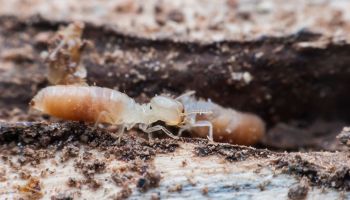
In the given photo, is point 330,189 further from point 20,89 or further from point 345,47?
point 20,89

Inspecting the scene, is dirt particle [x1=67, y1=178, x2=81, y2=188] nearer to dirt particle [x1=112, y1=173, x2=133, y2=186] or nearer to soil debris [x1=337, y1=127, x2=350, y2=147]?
dirt particle [x1=112, y1=173, x2=133, y2=186]

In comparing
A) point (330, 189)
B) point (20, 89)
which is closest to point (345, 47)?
point (330, 189)

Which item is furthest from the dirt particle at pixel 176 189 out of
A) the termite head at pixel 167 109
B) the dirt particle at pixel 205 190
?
the termite head at pixel 167 109

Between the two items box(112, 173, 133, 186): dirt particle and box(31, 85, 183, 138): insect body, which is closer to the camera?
box(112, 173, 133, 186): dirt particle

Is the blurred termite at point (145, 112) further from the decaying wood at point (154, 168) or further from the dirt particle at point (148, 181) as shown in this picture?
the dirt particle at point (148, 181)

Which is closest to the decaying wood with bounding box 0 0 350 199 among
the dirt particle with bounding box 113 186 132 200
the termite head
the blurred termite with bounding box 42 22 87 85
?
the dirt particle with bounding box 113 186 132 200

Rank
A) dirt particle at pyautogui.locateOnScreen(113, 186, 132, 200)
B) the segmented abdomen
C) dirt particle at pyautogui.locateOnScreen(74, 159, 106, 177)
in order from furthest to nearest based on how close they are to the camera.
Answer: the segmented abdomen < dirt particle at pyautogui.locateOnScreen(74, 159, 106, 177) < dirt particle at pyautogui.locateOnScreen(113, 186, 132, 200)

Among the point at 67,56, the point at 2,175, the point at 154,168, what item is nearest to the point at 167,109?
the point at 154,168

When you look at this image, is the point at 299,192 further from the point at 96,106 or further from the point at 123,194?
the point at 96,106
